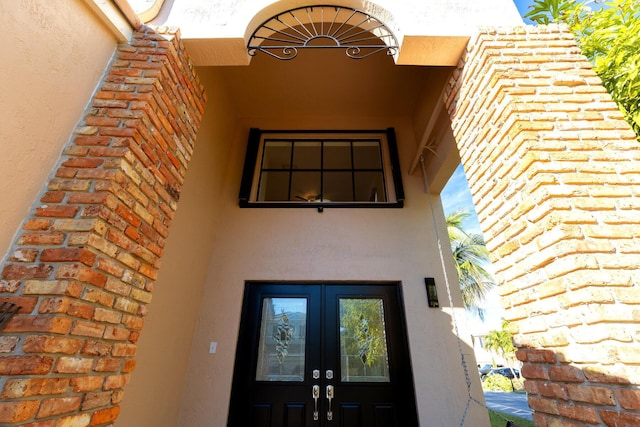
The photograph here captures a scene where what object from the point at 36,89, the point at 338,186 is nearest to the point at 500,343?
the point at 338,186

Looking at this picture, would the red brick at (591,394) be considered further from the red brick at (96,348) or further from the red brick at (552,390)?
the red brick at (96,348)

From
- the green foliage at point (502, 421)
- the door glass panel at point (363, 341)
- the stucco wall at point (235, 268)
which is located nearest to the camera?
the stucco wall at point (235, 268)

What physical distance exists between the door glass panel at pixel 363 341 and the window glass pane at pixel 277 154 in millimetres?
2221

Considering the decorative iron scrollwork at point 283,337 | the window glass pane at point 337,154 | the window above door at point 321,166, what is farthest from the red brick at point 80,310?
the window glass pane at point 337,154

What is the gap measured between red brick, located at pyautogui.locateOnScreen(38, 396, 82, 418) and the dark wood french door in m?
1.87

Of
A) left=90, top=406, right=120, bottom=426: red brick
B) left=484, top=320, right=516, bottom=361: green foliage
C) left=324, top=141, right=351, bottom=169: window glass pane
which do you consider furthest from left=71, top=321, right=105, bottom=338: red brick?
left=484, top=320, right=516, bottom=361: green foliage

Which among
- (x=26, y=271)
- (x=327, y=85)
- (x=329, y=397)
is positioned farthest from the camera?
(x=327, y=85)

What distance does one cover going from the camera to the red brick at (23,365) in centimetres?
94

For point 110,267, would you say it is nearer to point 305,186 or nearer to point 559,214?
point 559,214

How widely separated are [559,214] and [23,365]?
2184 millimetres

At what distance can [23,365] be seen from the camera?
3.14ft

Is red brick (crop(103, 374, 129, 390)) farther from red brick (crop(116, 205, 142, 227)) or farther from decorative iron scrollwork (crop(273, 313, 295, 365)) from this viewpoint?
decorative iron scrollwork (crop(273, 313, 295, 365))

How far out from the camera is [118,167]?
1345 millimetres

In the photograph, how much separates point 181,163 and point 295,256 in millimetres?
1716
